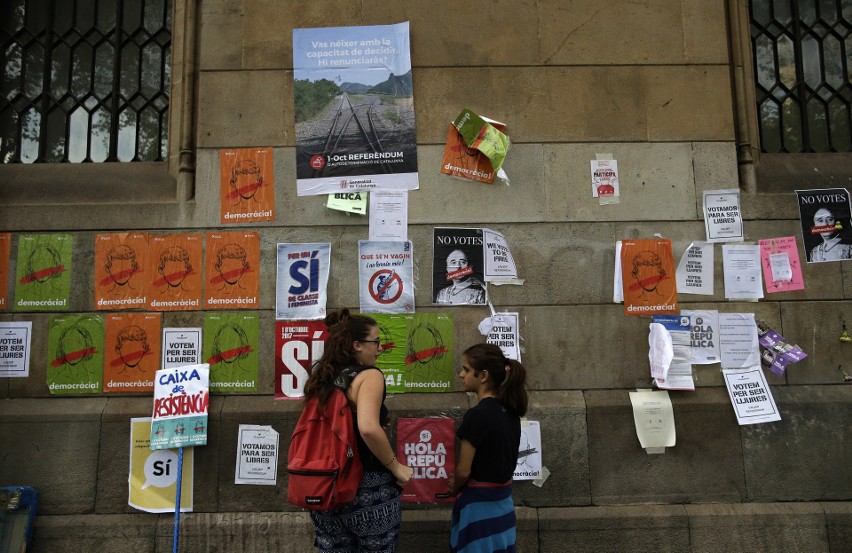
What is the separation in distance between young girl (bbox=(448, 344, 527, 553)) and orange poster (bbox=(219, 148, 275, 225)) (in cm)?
236

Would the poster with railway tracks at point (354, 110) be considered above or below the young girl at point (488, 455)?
above

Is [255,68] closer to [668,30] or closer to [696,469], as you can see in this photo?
[668,30]

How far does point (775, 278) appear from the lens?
215 inches

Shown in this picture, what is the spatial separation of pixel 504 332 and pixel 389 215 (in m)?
1.36

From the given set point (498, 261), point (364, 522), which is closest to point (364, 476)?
point (364, 522)

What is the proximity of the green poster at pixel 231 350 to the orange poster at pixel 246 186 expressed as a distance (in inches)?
32.5

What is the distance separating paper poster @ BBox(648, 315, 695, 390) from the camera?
17.1 feet

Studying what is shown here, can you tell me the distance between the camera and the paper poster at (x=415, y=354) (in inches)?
205

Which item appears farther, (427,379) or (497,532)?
(427,379)

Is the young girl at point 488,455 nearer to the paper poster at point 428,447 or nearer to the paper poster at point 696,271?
the paper poster at point 428,447

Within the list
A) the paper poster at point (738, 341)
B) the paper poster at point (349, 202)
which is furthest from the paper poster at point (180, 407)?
the paper poster at point (738, 341)

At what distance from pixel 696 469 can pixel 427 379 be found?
2308 mm

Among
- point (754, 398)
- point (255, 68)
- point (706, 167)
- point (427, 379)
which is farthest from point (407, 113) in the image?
point (754, 398)

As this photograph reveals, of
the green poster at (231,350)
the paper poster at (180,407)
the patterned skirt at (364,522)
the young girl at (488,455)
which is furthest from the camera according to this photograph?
the green poster at (231,350)
